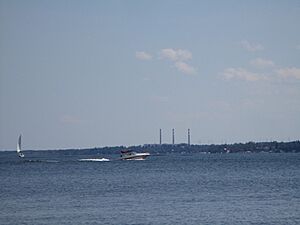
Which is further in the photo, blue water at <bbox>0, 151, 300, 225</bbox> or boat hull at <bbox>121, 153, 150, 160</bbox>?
boat hull at <bbox>121, 153, 150, 160</bbox>

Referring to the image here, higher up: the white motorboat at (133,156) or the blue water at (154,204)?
the white motorboat at (133,156)

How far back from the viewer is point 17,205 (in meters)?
56.6

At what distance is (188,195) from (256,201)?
8869 mm

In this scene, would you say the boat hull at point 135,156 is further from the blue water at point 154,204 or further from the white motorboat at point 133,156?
the blue water at point 154,204

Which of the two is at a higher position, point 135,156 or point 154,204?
point 135,156

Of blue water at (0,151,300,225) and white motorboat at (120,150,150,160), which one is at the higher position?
white motorboat at (120,150,150,160)

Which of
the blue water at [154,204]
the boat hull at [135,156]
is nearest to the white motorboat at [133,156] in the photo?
the boat hull at [135,156]

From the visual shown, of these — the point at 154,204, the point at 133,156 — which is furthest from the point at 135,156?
the point at 154,204

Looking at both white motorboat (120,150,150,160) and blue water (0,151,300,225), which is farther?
white motorboat (120,150,150,160)

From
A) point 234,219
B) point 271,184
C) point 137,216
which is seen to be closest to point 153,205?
point 137,216

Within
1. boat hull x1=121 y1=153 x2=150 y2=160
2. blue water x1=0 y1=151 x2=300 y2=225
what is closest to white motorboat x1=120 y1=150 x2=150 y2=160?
boat hull x1=121 y1=153 x2=150 y2=160

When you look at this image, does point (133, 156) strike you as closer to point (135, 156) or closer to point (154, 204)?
point (135, 156)

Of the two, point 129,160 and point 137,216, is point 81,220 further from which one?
point 129,160

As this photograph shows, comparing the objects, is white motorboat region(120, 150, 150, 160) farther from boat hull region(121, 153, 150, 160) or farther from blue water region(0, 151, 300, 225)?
blue water region(0, 151, 300, 225)
